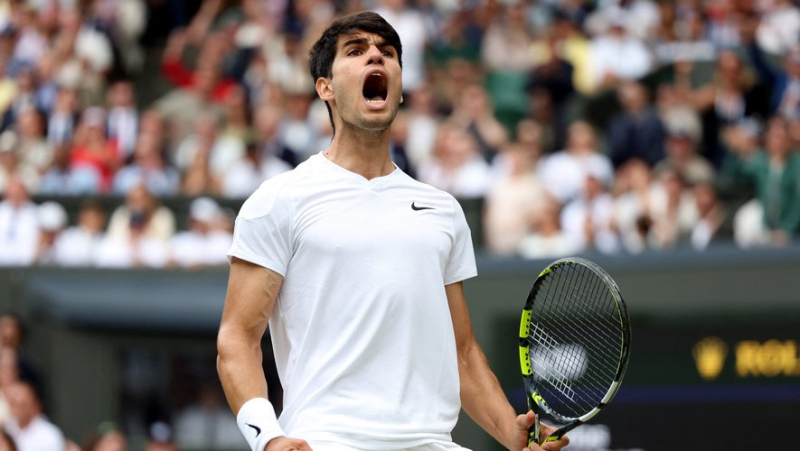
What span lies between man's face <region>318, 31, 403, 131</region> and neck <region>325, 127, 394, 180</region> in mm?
44

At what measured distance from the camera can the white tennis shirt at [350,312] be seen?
14.0ft

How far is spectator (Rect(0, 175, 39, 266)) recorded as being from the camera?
12.2 meters

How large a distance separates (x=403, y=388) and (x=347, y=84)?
0.87 meters

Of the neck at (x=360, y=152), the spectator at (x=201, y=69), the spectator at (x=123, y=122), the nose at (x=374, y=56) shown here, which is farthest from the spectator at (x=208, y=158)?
the nose at (x=374, y=56)

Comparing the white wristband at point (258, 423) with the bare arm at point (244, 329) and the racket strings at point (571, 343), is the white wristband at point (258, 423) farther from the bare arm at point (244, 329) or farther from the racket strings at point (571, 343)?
the racket strings at point (571, 343)

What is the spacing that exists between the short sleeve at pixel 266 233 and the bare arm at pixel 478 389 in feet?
1.92

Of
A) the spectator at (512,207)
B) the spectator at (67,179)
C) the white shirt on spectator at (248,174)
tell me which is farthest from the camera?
the spectator at (67,179)

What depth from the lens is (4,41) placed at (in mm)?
15500

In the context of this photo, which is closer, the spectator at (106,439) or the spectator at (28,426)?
the spectator at (106,439)

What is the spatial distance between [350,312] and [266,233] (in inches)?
Answer: 12.5

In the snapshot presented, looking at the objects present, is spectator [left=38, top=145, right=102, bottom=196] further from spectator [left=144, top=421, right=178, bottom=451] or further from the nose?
the nose

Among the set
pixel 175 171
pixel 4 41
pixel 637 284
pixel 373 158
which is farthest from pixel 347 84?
pixel 4 41

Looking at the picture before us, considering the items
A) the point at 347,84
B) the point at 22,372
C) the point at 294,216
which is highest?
the point at 347,84

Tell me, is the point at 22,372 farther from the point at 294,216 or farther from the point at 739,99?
the point at 294,216
